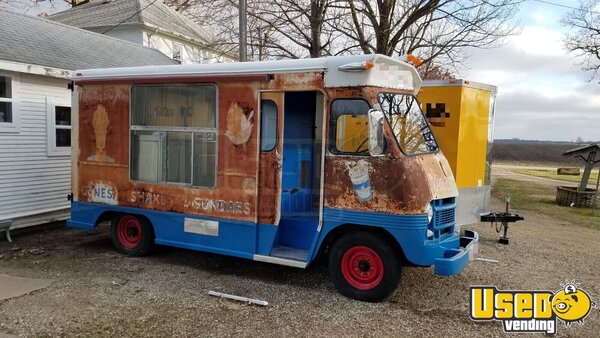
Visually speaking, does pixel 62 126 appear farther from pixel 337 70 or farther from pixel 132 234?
pixel 337 70

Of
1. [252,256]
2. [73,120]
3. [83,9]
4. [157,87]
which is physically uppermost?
[83,9]

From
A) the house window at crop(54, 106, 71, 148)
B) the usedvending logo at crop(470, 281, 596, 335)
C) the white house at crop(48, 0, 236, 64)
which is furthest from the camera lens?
the white house at crop(48, 0, 236, 64)

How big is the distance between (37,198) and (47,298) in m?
4.11

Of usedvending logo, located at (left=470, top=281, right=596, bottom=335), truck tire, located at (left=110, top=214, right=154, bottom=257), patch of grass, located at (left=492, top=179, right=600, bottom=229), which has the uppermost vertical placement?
truck tire, located at (left=110, top=214, right=154, bottom=257)

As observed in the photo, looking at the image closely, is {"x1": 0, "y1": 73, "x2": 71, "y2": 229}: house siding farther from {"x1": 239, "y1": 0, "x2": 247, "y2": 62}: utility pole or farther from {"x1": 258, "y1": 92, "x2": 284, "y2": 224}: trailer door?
{"x1": 258, "y1": 92, "x2": 284, "y2": 224}: trailer door

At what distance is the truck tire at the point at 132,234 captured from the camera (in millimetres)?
7086

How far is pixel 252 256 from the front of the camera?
6.11 meters

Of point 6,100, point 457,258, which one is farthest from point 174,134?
point 457,258

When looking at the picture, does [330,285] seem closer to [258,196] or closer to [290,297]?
[290,297]

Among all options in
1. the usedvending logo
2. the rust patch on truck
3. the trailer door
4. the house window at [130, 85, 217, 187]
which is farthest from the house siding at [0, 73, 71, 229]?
the usedvending logo

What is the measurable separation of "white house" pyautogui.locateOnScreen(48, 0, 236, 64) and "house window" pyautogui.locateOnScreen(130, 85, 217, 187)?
37.5ft

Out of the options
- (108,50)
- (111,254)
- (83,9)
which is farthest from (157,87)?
(83,9)

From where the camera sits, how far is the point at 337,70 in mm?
5531

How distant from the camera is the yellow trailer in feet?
25.6
